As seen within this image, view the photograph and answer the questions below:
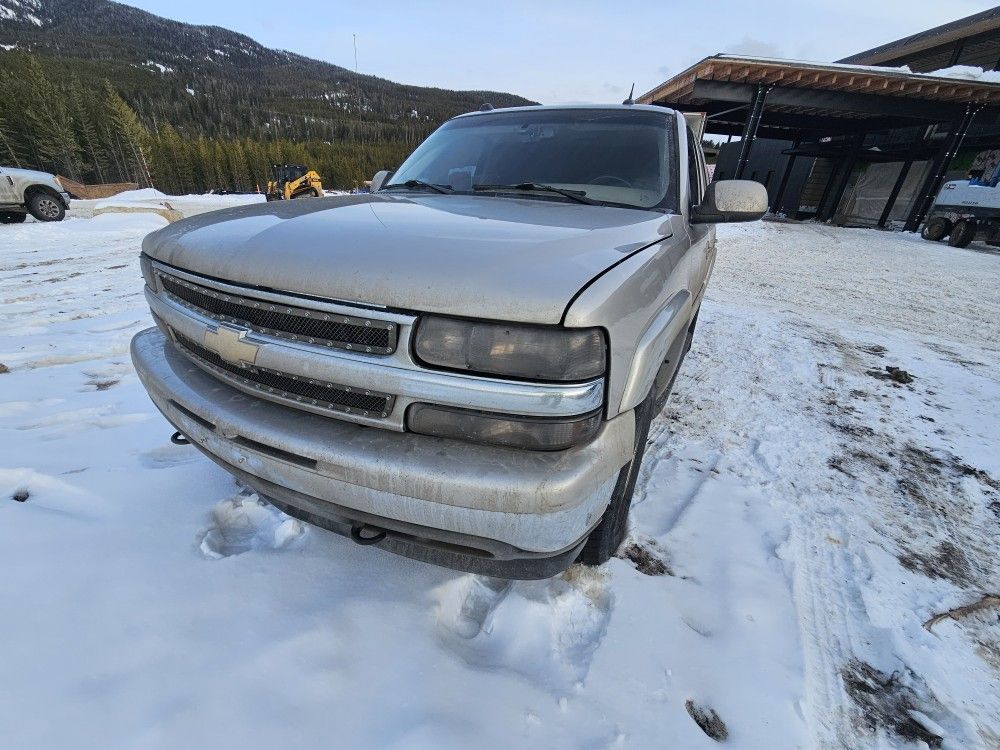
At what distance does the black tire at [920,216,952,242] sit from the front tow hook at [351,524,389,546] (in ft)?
61.5

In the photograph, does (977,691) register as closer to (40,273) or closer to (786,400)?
(786,400)

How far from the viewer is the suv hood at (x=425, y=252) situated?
3.69 ft

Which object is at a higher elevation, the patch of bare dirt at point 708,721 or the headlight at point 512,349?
the headlight at point 512,349

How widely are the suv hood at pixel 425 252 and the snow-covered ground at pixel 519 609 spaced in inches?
40.9

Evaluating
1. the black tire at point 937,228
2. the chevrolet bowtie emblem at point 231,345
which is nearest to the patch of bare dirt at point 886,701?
the chevrolet bowtie emblem at point 231,345

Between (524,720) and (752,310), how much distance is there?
5.51 metres

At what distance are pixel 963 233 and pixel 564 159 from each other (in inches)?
650

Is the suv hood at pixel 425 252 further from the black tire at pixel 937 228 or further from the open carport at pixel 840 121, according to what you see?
the black tire at pixel 937 228

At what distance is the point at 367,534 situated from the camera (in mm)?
1366

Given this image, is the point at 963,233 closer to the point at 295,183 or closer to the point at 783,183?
the point at 783,183

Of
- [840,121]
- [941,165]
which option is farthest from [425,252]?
[840,121]

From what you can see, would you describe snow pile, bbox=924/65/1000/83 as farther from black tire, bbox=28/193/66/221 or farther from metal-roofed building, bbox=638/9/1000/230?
black tire, bbox=28/193/66/221

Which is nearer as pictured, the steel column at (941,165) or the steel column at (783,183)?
the steel column at (941,165)

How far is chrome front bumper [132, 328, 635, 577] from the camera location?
3.71ft
